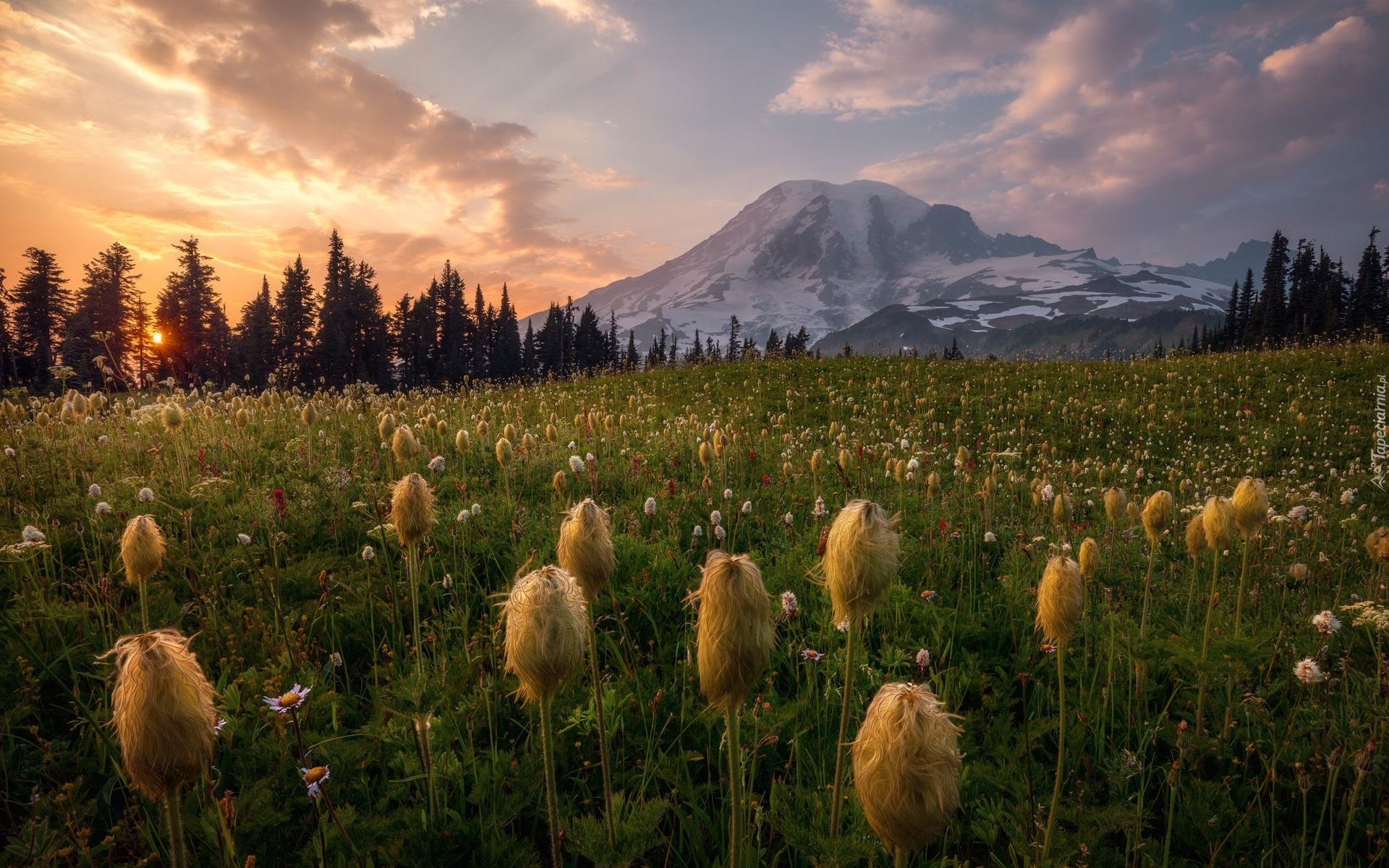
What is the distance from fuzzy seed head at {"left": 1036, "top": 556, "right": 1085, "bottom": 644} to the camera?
6.72 ft

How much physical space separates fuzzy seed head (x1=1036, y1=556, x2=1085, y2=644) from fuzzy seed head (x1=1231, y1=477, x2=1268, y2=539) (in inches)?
61.8

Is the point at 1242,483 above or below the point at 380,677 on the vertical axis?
above

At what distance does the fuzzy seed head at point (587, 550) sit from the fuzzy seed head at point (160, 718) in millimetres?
939

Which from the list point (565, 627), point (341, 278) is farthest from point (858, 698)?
point (341, 278)

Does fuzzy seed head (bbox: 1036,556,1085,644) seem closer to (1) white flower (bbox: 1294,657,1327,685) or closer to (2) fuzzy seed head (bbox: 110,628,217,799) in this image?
(1) white flower (bbox: 1294,657,1327,685)

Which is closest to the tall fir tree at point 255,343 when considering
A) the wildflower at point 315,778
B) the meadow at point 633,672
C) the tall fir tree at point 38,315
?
the tall fir tree at point 38,315

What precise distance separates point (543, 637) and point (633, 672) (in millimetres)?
1574

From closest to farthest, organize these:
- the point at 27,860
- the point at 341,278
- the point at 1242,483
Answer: the point at 27,860 < the point at 1242,483 < the point at 341,278

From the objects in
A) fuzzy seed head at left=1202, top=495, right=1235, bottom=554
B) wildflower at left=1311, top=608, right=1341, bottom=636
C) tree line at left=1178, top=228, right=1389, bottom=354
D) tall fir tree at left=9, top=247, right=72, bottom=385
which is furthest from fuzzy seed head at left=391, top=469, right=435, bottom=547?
tall fir tree at left=9, top=247, right=72, bottom=385

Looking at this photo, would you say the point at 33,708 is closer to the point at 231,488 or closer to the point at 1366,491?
the point at 231,488

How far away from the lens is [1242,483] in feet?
9.98

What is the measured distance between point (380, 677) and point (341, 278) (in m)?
65.9

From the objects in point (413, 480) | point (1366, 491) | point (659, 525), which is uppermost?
point (413, 480)

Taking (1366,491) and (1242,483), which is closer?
→ (1242,483)
